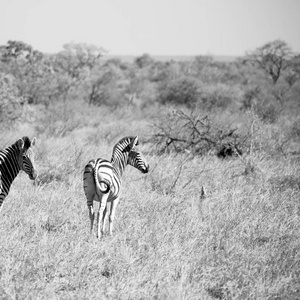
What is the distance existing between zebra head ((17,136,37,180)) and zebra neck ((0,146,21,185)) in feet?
0.37

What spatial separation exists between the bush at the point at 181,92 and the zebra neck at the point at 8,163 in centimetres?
2110

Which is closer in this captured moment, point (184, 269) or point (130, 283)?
point (130, 283)

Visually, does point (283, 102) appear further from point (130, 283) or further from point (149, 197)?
point (130, 283)

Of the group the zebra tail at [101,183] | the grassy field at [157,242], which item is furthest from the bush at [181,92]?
the zebra tail at [101,183]

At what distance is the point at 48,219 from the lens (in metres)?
5.79

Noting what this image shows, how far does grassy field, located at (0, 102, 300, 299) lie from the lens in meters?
4.08

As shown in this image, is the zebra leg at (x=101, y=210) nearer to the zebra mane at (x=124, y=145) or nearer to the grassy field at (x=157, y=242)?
the grassy field at (x=157, y=242)

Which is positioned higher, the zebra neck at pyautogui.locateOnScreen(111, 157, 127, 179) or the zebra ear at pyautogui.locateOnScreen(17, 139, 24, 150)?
the zebra ear at pyautogui.locateOnScreen(17, 139, 24, 150)

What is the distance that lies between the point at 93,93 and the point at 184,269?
2523cm

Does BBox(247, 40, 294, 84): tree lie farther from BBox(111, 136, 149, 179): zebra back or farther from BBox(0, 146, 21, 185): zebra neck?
BBox(0, 146, 21, 185): zebra neck

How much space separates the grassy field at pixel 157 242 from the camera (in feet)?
13.4

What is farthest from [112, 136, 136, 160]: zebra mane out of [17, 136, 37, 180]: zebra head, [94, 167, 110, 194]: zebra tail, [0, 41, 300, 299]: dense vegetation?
[17, 136, 37, 180]: zebra head

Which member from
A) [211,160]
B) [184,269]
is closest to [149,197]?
[184,269]

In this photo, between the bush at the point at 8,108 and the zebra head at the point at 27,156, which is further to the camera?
the bush at the point at 8,108
